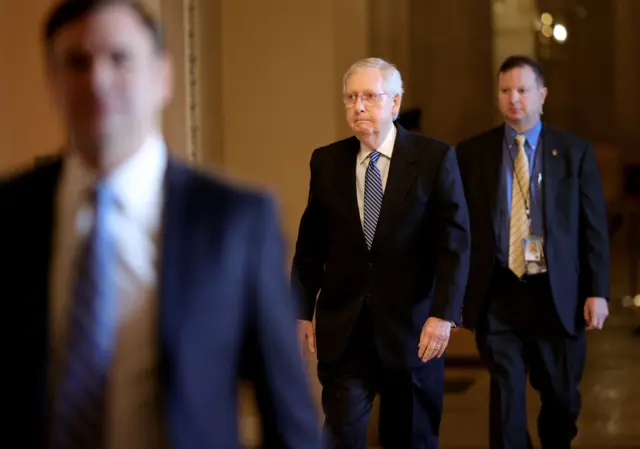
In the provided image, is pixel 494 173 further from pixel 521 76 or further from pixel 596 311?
pixel 596 311

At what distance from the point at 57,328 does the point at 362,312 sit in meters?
2.21

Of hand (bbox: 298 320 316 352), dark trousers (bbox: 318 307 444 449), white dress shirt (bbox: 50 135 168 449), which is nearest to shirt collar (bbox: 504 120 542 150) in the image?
dark trousers (bbox: 318 307 444 449)

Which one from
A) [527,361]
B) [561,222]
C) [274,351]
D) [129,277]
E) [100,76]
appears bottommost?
[527,361]

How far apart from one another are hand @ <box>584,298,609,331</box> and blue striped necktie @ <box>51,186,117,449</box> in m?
3.06

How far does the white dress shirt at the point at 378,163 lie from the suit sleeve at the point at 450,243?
7.6 inches

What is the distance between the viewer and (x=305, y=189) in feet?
17.2

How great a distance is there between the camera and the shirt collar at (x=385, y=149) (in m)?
3.58

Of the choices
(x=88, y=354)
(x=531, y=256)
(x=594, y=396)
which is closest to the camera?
(x=88, y=354)

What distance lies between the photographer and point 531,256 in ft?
13.3

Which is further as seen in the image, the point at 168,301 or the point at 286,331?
the point at 286,331

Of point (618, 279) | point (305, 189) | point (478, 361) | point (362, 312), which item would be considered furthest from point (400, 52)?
point (618, 279)

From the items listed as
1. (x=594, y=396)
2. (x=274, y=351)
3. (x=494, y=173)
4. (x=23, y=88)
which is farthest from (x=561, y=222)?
(x=274, y=351)

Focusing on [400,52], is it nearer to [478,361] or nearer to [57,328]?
[478,361]

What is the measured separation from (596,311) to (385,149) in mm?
1222
